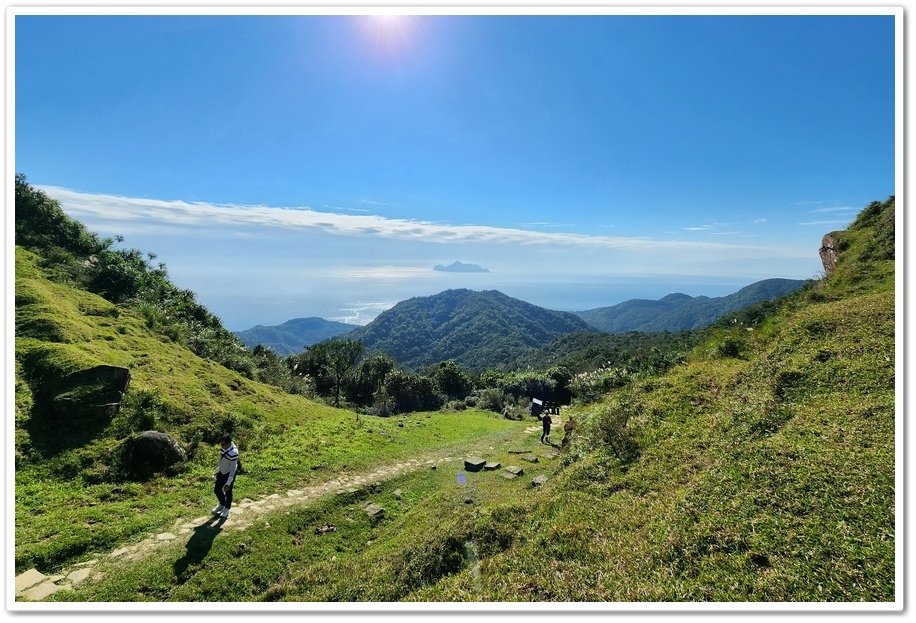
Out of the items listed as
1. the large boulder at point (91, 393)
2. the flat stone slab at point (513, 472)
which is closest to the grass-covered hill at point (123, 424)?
the large boulder at point (91, 393)

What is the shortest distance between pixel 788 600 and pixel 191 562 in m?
10.2

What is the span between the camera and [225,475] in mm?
10148

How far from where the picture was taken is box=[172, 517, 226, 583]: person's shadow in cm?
796

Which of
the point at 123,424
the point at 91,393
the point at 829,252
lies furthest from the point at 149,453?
the point at 829,252

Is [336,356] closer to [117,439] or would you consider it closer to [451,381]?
[451,381]

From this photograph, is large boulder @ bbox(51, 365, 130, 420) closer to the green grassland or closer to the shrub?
the green grassland

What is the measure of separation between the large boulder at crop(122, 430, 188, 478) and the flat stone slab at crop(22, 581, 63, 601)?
4.52 m

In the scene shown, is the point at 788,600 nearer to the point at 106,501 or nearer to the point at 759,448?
the point at 759,448

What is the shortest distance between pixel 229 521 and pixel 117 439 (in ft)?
17.5

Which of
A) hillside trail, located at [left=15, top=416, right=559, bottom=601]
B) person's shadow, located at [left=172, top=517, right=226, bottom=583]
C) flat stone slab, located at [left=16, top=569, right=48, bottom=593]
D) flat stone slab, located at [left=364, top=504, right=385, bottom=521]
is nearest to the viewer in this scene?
flat stone slab, located at [left=16, top=569, right=48, bottom=593]

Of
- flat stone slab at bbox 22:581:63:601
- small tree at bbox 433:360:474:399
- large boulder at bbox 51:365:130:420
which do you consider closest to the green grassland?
flat stone slab at bbox 22:581:63:601

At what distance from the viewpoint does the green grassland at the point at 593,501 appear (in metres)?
Result: 5.48

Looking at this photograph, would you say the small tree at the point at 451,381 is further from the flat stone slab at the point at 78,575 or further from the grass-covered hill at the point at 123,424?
the flat stone slab at the point at 78,575
